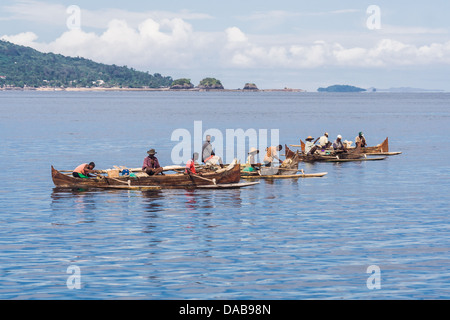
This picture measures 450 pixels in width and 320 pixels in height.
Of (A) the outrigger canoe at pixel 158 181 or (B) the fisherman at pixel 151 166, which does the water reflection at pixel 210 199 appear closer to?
(A) the outrigger canoe at pixel 158 181

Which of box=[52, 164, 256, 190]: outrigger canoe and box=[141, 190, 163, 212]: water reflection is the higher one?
box=[52, 164, 256, 190]: outrigger canoe

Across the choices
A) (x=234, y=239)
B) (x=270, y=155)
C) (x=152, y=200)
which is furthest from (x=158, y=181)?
(x=234, y=239)

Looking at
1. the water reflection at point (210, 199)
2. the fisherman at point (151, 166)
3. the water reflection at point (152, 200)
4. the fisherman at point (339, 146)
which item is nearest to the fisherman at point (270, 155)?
the water reflection at point (210, 199)

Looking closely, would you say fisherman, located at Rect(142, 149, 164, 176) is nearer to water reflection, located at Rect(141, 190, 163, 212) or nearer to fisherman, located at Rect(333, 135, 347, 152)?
water reflection, located at Rect(141, 190, 163, 212)

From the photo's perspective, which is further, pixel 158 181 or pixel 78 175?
pixel 78 175

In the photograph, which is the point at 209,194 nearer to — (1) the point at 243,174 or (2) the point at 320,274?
(1) the point at 243,174

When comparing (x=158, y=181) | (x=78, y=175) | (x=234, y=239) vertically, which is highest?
(x=78, y=175)

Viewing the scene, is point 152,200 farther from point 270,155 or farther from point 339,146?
point 339,146

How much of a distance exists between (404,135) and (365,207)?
194 ft

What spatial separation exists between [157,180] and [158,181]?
0.09 metres

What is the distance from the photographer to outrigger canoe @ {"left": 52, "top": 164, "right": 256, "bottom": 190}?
35375 millimetres

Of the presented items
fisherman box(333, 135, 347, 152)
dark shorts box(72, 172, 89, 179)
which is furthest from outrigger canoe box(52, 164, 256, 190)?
fisherman box(333, 135, 347, 152)

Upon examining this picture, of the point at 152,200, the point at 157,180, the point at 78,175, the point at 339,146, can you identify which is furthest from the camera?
the point at 339,146

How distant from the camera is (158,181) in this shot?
3538cm
